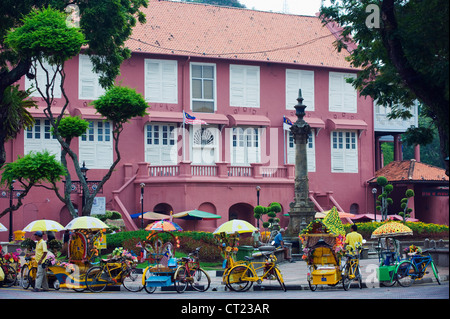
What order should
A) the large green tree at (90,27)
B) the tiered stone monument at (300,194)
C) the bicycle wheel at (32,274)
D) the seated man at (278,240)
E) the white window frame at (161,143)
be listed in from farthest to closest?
the white window frame at (161,143), the tiered stone monument at (300,194), the seated man at (278,240), the large green tree at (90,27), the bicycle wheel at (32,274)

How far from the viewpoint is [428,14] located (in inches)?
551

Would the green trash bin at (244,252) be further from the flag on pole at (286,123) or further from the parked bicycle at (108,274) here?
the flag on pole at (286,123)

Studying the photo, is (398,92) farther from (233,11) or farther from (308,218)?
(233,11)

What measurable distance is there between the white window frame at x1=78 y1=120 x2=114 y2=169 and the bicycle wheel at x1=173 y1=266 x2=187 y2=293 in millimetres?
19155

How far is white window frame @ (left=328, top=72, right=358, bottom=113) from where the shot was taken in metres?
41.2

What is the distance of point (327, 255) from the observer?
1708 cm

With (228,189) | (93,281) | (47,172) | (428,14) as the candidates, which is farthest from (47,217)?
(428,14)

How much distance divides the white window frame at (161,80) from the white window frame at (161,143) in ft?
4.23

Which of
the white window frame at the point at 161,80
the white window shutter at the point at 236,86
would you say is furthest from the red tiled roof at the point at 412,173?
the white window frame at the point at 161,80

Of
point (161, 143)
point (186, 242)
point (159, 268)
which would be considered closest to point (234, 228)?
point (159, 268)

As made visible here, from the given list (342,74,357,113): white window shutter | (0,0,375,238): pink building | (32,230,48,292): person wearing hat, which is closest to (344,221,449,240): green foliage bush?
(0,0,375,238): pink building

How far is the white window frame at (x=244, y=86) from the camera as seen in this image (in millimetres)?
38781

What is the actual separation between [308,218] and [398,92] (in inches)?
339

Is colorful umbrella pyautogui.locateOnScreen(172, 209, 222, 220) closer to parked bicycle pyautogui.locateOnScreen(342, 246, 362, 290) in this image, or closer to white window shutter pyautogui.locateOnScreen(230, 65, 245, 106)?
white window shutter pyautogui.locateOnScreen(230, 65, 245, 106)
